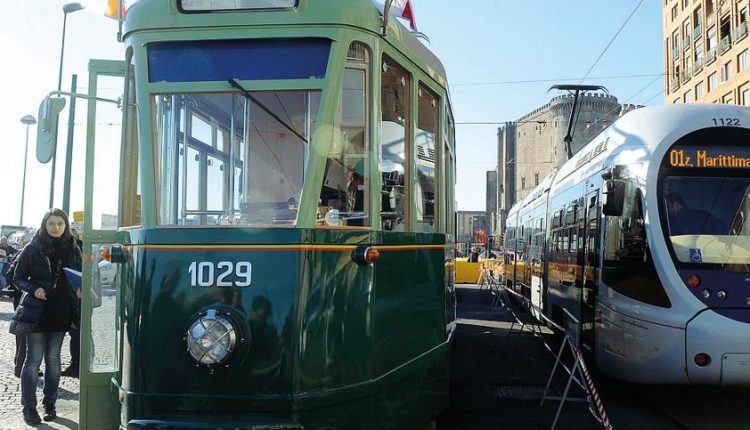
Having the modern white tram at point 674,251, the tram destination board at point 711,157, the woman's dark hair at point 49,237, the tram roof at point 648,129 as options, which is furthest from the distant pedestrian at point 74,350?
the tram destination board at point 711,157

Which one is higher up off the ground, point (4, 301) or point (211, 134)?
point (211, 134)

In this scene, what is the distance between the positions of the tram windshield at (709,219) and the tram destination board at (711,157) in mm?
133

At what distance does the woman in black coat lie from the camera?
5629 millimetres

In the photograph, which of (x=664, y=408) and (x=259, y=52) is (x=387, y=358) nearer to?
(x=259, y=52)

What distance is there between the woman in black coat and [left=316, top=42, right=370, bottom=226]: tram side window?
3126 millimetres

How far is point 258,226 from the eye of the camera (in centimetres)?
335

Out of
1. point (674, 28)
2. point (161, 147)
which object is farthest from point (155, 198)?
point (674, 28)

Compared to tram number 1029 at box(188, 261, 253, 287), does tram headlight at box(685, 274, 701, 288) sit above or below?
below

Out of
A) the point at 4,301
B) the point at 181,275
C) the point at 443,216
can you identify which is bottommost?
the point at 4,301

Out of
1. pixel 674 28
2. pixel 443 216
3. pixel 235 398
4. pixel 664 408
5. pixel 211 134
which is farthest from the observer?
pixel 674 28

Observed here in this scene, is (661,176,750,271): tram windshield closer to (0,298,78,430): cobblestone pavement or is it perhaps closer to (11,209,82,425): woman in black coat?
(11,209,82,425): woman in black coat

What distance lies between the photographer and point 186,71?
362 centimetres

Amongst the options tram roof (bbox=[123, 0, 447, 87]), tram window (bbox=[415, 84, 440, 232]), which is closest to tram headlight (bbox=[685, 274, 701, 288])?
tram window (bbox=[415, 84, 440, 232])

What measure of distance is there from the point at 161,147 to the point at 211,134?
0.30 m
